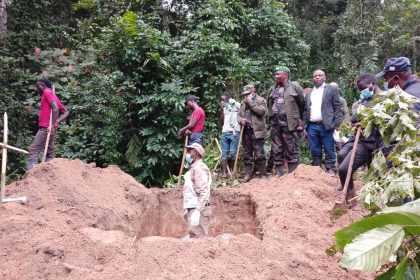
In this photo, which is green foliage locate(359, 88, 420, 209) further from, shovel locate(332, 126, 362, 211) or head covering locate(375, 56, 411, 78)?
shovel locate(332, 126, 362, 211)

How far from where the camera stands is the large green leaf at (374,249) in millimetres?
1390

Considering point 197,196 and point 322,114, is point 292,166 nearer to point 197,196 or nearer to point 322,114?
point 322,114

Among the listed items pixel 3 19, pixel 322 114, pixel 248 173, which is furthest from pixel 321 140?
pixel 3 19

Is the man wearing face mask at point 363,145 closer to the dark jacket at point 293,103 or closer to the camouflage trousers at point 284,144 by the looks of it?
the dark jacket at point 293,103

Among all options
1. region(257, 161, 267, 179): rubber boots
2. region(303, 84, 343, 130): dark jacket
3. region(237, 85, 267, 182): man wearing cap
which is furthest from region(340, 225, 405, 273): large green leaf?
region(257, 161, 267, 179): rubber boots

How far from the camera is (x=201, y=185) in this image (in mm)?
5719

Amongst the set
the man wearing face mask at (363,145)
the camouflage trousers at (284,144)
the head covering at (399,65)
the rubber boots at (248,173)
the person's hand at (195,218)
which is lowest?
the rubber boots at (248,173)

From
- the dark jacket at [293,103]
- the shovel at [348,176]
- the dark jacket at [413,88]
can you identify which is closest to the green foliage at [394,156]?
the dark jacket at [413,88]

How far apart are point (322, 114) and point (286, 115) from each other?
2.83 feet

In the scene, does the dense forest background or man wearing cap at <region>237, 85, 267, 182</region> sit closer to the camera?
man wearing cap at <region>237, 85, 267, 182</region>

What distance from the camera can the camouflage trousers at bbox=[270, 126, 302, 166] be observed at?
801cm

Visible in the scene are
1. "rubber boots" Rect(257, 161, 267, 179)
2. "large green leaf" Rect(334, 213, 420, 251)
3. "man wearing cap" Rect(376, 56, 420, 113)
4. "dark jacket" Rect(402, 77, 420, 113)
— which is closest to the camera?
"large green leaf" Rect(334, 213, 420, 251)

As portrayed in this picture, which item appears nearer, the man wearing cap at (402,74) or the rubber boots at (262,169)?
the man wearing cap at (402,74)

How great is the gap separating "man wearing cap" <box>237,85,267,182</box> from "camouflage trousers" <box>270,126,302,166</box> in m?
0.45
